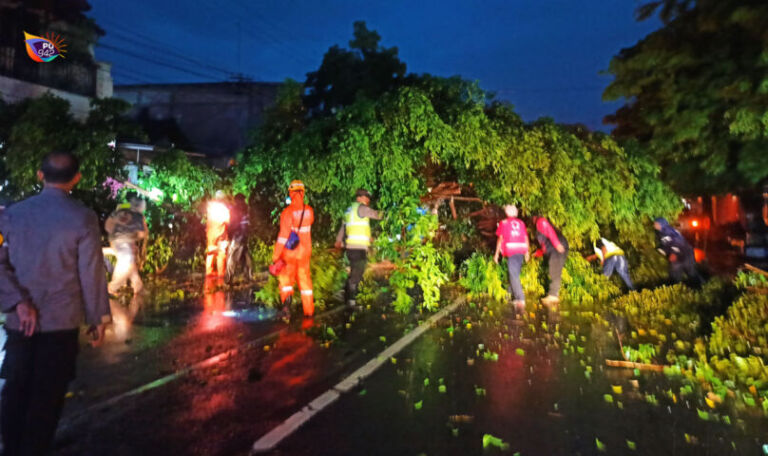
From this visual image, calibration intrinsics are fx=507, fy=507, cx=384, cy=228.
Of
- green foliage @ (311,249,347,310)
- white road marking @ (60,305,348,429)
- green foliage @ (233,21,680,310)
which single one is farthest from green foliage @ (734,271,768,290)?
white road marking @ (60,305,348,429)

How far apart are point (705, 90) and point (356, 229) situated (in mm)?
9816

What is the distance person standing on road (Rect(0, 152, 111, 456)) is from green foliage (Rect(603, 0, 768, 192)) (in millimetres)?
12430

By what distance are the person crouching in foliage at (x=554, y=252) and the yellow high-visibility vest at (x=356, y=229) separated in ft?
Result: 10.9

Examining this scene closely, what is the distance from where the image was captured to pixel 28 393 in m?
2.97

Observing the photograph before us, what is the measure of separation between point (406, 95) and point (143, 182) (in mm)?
8048

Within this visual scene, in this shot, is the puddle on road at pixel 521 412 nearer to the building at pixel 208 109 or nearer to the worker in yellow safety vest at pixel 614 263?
the worker in yellow safety vest at pixel 614 263

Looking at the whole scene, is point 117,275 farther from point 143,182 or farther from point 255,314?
point 143,182

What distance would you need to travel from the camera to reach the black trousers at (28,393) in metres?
2.94

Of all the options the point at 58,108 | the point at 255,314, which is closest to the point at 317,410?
the point at 255,314

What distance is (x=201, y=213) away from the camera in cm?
1345

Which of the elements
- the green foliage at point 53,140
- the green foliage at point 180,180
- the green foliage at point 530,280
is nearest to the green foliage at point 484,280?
the green foliage at point 530,280

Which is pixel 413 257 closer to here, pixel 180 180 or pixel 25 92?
pixel 180 180

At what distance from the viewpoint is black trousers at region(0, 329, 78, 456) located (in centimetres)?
294

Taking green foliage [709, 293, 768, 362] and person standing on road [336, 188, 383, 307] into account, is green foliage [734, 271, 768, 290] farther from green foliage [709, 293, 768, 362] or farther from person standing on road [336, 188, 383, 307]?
person standing on road [336, 188, 383, 307]
